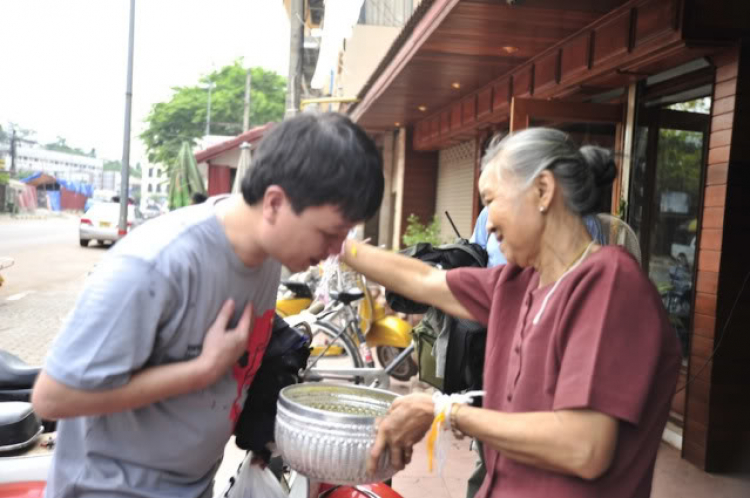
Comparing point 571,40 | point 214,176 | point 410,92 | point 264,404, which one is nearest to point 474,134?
point 410,92

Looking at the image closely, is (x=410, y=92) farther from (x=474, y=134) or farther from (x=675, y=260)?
(x=675, y=260)

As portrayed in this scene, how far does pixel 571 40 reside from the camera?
6031mm

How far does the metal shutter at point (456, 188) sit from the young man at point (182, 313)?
866 cm

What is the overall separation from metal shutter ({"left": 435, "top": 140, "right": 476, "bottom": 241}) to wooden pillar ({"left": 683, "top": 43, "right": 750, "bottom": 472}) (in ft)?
18.3

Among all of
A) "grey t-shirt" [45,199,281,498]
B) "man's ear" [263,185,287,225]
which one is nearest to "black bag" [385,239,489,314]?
"grey t-shirt" [45,199,281,498]

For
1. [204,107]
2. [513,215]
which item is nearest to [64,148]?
[204,107]

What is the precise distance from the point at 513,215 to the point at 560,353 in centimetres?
36

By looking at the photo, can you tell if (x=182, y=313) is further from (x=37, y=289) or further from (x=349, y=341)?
(x=37, y=289)

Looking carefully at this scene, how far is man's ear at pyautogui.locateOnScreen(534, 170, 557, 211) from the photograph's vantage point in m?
1.56

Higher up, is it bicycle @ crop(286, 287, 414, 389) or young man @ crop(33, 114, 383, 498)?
young man @ crop(33, 114, 383, 498)

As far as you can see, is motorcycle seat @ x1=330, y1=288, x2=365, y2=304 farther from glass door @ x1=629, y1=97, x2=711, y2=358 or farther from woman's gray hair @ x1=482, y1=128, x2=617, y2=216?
woman's gray hair @ x1=482, y1=128, x2=617, y2=216

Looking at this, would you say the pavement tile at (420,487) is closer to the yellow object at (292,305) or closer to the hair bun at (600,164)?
the yellow object at (292,305)

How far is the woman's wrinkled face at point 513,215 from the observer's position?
5.22ft

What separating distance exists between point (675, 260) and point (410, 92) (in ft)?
15.1
